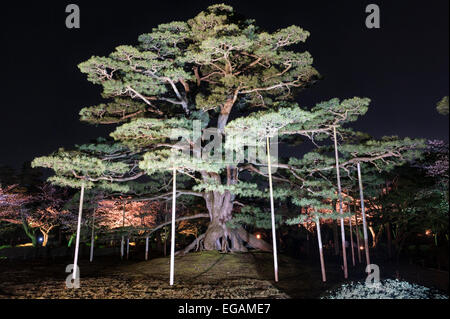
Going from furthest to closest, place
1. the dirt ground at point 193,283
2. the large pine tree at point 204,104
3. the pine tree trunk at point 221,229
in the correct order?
1. the pine tree trunk at point 221,229
2. the large pine tree at point 204,104
3. the dirt ground at point 193,283

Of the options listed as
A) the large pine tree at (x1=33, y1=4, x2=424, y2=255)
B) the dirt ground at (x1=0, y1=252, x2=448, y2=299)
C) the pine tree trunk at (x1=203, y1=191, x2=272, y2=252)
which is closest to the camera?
the dirt ground at (x1=0, y1=252, x2=448, y2=299)

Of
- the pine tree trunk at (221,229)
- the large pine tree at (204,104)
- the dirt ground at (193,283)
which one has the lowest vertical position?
the dirt ground at (193,283)

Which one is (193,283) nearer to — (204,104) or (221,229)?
(221,229)

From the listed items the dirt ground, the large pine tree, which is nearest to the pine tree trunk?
the large pine tree

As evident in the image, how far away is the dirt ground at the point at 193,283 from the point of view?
698cm

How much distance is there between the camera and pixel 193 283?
8.46 meters

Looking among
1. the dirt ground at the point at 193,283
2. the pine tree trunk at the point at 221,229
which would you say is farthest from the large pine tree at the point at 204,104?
the dirt ground at the point at 193,283

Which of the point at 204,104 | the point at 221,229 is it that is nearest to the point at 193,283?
the point at 221,229

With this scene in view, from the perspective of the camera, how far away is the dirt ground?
22.9ft

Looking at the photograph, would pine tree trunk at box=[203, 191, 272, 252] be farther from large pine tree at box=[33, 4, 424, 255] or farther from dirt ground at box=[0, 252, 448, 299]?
dirt ground at box=[0, 252, 448, 299]

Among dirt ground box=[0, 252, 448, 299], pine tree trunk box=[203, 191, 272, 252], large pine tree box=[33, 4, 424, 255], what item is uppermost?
large pine tree box=[33, 4, 424, 255]

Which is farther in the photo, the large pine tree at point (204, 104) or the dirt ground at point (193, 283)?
the large pine tree at point (204, 104)

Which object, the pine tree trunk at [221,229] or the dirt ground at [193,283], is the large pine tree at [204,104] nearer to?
the pine tree trunk at [221,229]

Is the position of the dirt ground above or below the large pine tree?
below
